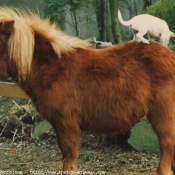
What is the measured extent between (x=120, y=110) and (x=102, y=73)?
1.16 ft

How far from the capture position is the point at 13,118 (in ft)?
22.1

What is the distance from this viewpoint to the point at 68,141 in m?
4.00

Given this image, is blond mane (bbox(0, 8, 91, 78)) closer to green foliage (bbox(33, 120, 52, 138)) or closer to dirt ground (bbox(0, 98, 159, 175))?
dirt ground (bbox(0, 98, 159, 175))

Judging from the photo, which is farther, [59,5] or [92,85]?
[59,5]

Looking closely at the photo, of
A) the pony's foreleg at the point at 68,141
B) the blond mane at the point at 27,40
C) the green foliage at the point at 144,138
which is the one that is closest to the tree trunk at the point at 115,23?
the green foliage at the point at 144,138

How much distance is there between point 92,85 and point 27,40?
670 millimetres

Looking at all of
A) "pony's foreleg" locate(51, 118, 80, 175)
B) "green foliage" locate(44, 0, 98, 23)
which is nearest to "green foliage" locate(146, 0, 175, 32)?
"green foliage" locate(44, 0, 98, 23)

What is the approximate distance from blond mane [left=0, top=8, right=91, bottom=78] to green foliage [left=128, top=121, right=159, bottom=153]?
5.96 feet

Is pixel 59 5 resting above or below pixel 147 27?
above

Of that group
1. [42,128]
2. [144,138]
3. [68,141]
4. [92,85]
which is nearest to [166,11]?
[144,138]

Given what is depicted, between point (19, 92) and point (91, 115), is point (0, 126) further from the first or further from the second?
point (91, 115)

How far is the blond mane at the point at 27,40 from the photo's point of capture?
155 inches

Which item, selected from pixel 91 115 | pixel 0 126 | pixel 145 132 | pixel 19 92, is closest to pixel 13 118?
pixel 0 126

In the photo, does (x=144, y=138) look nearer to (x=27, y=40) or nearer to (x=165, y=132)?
(x=165, y=132)
